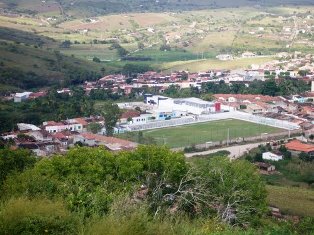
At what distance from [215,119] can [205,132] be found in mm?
2635

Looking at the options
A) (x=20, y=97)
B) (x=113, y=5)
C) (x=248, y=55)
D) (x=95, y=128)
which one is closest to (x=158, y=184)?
(x=95, y=128)

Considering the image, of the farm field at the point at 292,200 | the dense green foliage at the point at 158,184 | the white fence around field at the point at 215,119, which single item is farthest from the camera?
the white fence around field at the point at 215,119

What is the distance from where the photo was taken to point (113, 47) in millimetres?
41625

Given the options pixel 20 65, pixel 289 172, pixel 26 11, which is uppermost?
pixel 26 11

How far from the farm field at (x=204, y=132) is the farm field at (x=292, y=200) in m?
5.13

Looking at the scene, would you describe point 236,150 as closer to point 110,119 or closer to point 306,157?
point 306,157

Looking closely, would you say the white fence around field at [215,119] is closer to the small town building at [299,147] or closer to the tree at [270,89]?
the small town building at [299,147]

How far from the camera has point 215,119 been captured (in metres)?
23.0

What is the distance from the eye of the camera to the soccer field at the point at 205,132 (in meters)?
19.0

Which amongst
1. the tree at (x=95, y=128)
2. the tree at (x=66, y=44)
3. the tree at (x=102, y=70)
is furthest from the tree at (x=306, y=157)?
the tree at (x=66, y=44)

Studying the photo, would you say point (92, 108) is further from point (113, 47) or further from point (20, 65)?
point (113, 47)

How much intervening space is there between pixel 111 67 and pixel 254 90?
1037cm

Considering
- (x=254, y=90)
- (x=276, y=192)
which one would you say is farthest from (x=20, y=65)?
(x=276, y=192)

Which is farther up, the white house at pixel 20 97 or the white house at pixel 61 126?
the white house at pixel 20 97
